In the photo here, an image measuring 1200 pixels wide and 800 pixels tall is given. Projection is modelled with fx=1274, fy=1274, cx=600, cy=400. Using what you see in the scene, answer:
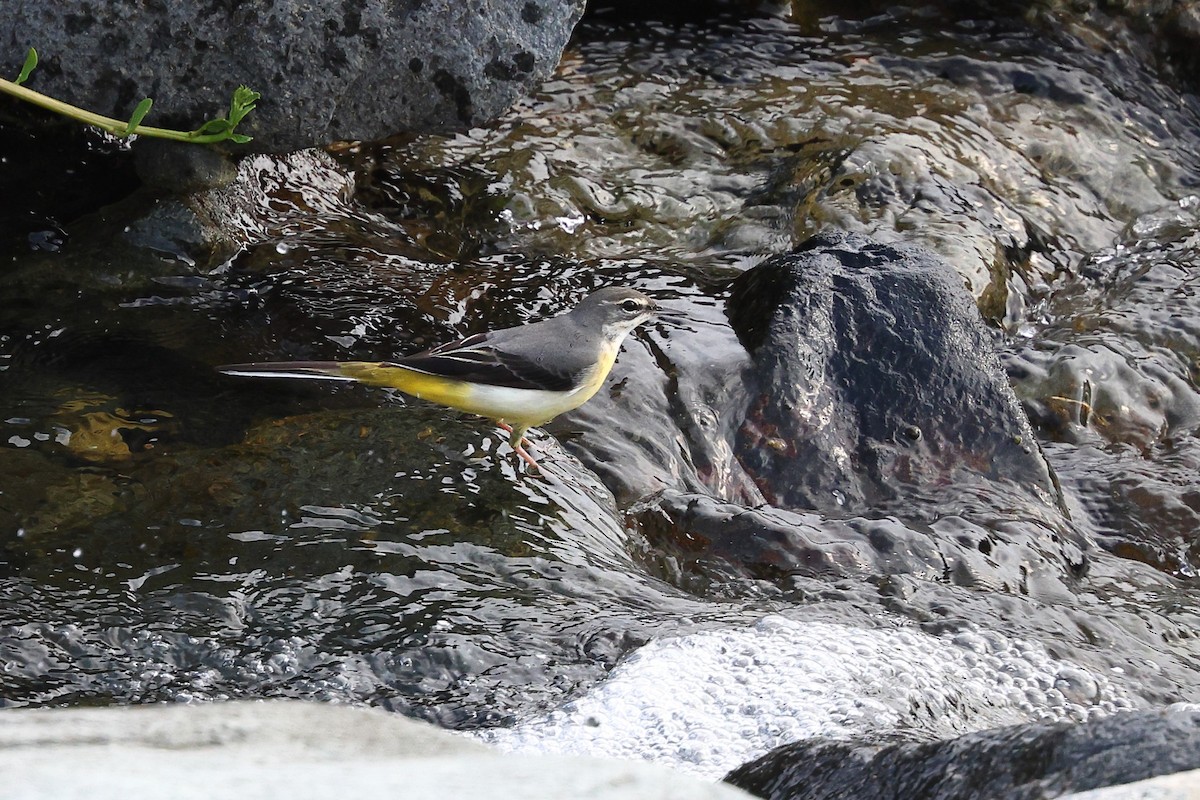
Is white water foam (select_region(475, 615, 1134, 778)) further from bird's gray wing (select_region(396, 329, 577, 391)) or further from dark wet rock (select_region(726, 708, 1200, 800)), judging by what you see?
bird's gray wing (select_region(396, 329, 577, 391))

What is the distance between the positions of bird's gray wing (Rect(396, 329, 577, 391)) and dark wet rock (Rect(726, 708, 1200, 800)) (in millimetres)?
2692

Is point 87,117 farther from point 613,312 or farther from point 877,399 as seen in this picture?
point 877,399

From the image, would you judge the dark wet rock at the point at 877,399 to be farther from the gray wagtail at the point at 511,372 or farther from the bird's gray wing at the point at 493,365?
the bird's gray wing at the point at 493,365

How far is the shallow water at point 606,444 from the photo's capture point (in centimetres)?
480

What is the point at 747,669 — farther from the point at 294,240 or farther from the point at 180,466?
the point at 294,240

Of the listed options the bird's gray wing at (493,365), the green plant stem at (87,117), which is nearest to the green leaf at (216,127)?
the green plant stem at (87,117)

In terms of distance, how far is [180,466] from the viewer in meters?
5.75

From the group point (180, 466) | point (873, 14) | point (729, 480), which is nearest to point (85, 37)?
point (180, 466)

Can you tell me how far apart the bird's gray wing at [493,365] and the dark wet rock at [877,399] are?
4.13 feet

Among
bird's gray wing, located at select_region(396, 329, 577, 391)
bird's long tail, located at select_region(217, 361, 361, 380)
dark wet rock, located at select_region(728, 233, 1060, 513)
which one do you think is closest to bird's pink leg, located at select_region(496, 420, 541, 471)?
bird's gray wing, located at select_region(396, 329, 577, 391)

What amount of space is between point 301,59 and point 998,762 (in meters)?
5.29

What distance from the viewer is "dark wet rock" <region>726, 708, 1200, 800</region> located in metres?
2.91

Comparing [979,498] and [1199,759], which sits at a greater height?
[1199,759]

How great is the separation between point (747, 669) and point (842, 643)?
0.51 m
